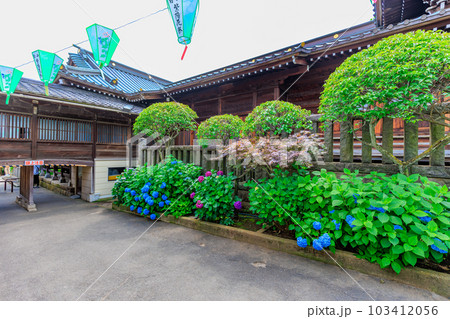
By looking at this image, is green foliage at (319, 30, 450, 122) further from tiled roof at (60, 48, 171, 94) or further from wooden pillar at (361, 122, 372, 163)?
tiled roof at (60, 48, 171, 94)

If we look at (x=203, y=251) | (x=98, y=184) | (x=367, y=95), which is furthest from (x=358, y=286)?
(x=98, y=184)

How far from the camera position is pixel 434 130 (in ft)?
10.5

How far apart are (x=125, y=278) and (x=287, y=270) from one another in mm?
2165

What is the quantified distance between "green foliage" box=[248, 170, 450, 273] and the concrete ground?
412 mm

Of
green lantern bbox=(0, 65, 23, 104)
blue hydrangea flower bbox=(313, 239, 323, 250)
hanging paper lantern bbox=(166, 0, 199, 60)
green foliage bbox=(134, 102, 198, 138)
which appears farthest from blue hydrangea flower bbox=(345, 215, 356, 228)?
green lantern bbox=(0, 65, 23, 104)

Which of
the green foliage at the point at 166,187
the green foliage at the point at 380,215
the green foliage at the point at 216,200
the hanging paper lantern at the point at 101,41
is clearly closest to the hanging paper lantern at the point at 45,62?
the hanging paper lantern at the point at 101,41

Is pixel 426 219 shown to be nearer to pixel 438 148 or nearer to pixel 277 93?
pixel 438 148

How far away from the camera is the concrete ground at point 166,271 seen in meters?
2.37

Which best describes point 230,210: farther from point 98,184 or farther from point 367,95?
point 98,184

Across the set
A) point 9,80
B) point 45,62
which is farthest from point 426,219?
point 9,80

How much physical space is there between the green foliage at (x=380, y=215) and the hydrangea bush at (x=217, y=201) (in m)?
1.18

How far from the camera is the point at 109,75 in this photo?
13031mm

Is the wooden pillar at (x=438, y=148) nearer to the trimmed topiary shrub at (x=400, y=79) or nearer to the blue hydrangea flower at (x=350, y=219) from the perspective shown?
the trimmed topiary shrub at (x=400, y=79)

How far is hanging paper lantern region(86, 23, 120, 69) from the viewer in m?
5.07
